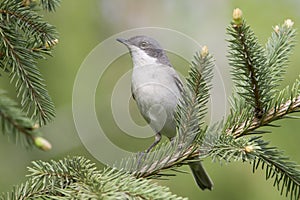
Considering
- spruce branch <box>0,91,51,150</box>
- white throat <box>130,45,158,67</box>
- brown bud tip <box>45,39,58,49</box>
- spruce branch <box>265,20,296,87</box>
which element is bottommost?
spruce branch <box>0,91,51,150</box>

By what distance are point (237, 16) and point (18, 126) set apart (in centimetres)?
→ 86

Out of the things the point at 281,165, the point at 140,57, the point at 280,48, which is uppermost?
the point at 140,57

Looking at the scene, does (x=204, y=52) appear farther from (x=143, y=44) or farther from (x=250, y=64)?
(x=143, y=44)

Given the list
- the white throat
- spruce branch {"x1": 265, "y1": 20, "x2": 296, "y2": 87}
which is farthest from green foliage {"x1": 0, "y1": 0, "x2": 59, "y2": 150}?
the white throat

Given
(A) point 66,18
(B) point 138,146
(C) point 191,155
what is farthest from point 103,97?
(C) point 191,155

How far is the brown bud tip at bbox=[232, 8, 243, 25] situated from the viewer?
1.71m

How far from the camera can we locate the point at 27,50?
6.41 feet

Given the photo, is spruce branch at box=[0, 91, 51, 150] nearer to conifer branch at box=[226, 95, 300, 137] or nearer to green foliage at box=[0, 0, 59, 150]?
green foliage at box=[0, 0, 59, 150]

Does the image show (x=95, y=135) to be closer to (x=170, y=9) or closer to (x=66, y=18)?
(x=66, y=18)

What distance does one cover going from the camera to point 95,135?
368 centimetres

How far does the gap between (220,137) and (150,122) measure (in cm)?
165

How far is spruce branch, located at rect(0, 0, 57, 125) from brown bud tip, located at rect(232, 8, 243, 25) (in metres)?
0.75

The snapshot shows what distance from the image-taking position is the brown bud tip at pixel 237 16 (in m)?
1.71

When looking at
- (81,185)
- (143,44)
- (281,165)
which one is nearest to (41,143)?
(81,185)
